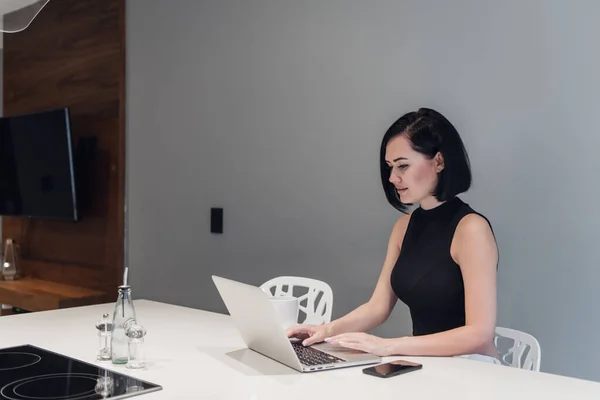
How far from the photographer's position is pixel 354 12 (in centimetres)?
272

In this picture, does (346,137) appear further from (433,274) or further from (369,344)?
(369,344)

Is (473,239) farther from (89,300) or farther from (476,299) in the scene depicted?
(89,300)

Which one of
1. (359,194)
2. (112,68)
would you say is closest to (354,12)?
(359,194)

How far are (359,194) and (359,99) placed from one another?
0.39 meters

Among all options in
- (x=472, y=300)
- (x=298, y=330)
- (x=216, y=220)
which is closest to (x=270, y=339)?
(x=298, y=330)

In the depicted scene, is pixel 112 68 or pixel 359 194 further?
pixel 112 68

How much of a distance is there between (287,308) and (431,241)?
1.80 feet

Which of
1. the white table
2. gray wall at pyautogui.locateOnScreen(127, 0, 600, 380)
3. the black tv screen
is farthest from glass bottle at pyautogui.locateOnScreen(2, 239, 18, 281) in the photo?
the white table

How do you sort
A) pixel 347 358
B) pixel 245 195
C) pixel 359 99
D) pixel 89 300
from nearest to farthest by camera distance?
pixel 347 358 → pixel 359 99 → pixel 245 195 → pixel 89 300

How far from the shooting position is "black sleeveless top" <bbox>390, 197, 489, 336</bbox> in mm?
1939

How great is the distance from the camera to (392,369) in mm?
1413

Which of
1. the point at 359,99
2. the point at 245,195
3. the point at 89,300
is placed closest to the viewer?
the point at 359,99

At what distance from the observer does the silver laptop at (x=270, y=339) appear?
1.41m

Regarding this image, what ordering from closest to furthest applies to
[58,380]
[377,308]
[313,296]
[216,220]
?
1. [58,380]
2. [377,308]
3. [313,296]
4. [216,220]
